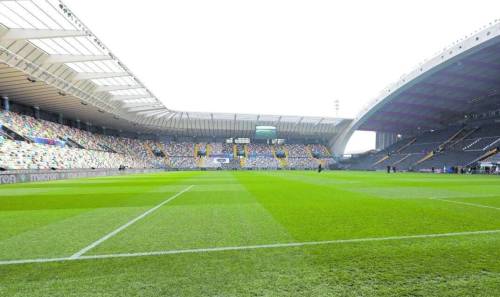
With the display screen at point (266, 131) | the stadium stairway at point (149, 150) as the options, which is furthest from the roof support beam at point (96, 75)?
the display screen at point (266, 131)

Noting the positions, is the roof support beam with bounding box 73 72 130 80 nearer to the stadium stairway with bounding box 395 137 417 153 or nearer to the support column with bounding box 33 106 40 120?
the support column with bounding box 33 106 40 120

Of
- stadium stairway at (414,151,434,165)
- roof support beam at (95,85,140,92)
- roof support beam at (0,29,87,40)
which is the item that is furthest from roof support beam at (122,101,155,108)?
stadium stairway at (414,151,434,165)

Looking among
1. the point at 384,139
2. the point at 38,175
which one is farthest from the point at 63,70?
the point at 384,139

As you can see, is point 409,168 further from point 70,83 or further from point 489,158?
point 70,83

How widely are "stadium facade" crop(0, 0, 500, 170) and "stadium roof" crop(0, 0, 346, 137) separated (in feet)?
0.33

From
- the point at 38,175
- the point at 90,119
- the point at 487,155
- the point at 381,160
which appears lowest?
the point at 38,175

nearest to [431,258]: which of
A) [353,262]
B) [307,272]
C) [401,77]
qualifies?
[353,262]

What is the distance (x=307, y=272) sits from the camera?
3568 millimetres

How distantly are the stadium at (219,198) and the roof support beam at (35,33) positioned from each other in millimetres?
120

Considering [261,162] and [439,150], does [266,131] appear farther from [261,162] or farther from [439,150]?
[439,150]

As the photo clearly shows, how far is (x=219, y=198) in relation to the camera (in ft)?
39.3

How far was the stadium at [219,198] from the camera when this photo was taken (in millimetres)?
3482

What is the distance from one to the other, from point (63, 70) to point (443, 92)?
52.9 meters

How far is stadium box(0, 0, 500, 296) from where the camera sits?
3.48m
